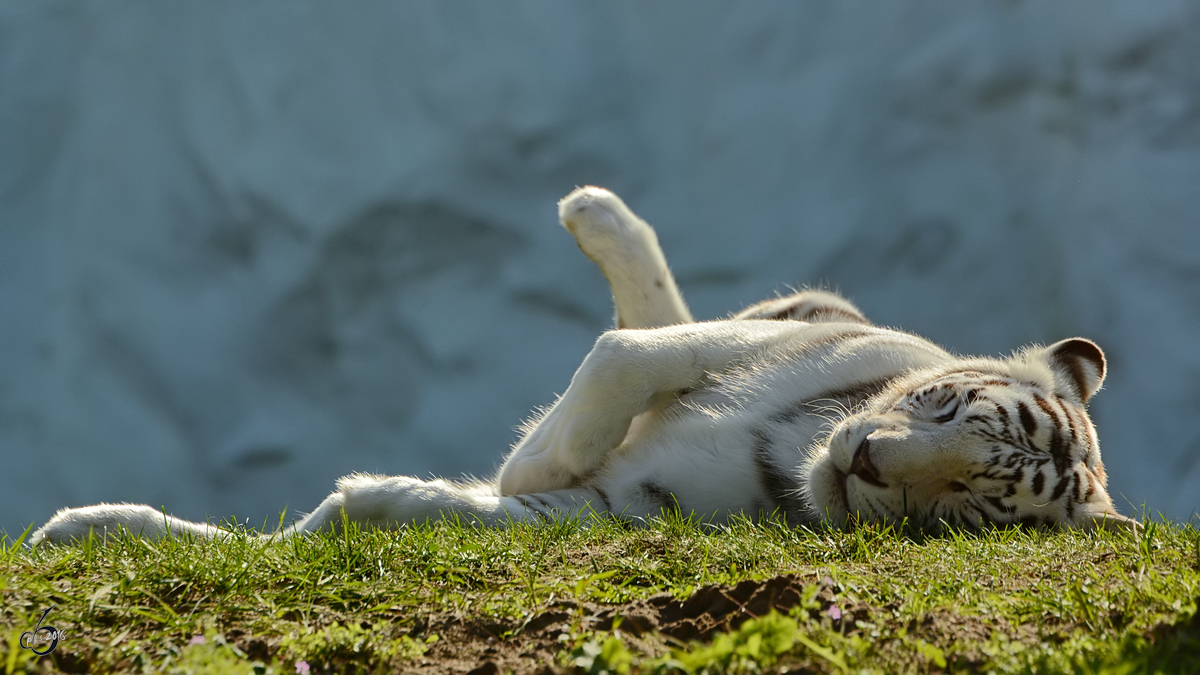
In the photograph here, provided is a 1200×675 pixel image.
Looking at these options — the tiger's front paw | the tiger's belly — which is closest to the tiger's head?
the tiger's belly

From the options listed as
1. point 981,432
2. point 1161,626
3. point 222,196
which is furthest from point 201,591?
point 222,196

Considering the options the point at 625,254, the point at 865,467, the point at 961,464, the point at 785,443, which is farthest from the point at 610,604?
the point at 625,254

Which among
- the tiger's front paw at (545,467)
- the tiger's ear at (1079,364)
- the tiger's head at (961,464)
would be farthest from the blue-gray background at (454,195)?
the tiger's head at (961,464)

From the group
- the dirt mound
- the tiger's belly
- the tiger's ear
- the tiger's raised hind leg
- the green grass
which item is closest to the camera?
the green grass

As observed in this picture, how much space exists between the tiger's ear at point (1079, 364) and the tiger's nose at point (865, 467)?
32.7 inches

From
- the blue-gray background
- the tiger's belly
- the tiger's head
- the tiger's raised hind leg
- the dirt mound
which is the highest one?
the blue-gray background

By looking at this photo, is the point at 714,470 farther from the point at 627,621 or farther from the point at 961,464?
the point at 627,621

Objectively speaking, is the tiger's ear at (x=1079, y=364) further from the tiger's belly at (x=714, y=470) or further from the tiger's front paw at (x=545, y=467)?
the tiger's front paw at (x=545, y=467)

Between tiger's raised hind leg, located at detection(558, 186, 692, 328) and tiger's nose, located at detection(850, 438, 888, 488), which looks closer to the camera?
tiger's nose, located at detection(850, 438, 888, 488)

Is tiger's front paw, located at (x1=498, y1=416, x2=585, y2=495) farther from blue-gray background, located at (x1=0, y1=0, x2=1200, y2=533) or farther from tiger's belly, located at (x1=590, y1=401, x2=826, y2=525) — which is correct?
blue-gray background, located at (x1=0, y1=0, x2=1200, y2=533)

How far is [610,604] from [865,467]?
77cm

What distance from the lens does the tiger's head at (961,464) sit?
183cm

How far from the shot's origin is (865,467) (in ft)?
6.03

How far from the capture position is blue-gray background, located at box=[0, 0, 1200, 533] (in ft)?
22.5
